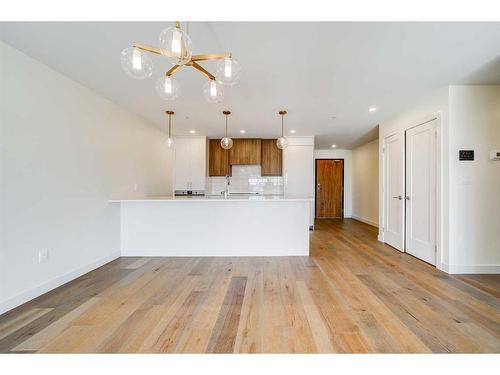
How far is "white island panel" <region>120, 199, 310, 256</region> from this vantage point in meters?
3.68

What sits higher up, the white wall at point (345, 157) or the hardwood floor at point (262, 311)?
the white wall at point (345, 157)

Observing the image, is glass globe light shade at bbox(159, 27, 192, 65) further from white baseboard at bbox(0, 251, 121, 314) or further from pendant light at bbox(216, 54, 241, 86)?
white baseboard at bbox(0, 251, 121, 314)

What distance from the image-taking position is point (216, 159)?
6.03m

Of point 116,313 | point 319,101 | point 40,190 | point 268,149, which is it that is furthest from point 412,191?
point 40,190

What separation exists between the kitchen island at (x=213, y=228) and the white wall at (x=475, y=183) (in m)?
1.99

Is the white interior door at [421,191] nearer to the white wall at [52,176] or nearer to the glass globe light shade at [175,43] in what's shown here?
the glass globe light shade at [175,43]

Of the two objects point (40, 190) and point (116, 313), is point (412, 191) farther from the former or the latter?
point (40, 190)

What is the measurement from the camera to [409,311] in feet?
6.59

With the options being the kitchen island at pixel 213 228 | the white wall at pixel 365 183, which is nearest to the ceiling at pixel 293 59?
the kitchen island at pixel 213 228

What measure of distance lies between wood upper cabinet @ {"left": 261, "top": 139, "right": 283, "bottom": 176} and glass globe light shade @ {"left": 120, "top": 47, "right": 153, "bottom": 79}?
15.1ft

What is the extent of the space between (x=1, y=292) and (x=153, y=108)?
9.75 ft

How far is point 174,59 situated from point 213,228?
2.67 metres

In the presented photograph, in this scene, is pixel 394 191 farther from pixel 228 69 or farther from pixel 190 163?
pixel 190 163

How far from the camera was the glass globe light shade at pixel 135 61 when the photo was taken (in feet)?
4.75
